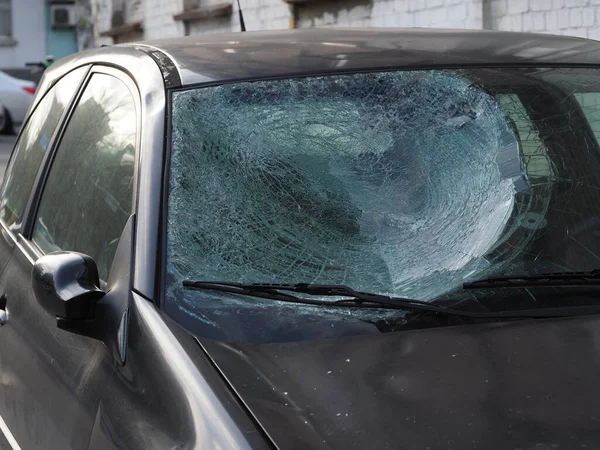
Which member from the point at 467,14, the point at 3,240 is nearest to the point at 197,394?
the point at 3,240

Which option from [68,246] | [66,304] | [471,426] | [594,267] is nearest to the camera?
[471,426]

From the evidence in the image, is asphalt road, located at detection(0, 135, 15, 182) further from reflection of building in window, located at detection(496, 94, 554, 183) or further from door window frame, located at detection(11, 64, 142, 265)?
reflection of building in window, located at detection(496, 94, 554, 183)

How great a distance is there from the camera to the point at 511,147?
2.69 m

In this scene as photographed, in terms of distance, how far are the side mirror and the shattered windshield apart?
16 cm

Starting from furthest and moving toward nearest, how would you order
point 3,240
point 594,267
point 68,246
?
point 3,240, point 68,246, point 594,267

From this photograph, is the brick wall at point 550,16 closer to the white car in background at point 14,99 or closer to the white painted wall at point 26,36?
the white car in background at point 14,99

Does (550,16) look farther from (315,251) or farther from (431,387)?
(431,387)

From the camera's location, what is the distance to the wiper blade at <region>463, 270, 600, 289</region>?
2.35 meters

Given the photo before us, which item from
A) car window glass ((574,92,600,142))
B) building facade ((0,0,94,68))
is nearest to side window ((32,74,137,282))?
car window glass ((574,92,600,142))

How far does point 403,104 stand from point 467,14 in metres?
8.23

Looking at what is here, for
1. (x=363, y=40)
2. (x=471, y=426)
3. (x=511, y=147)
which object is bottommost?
(x=471, y=426)

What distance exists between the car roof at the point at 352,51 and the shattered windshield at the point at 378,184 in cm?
4

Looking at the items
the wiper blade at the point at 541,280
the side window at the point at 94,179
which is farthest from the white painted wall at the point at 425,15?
the wiper blade at the point at 541,280

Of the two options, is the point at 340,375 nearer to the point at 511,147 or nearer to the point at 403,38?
the point at 511,147
